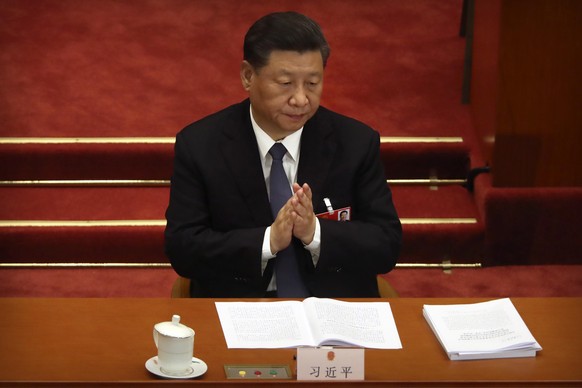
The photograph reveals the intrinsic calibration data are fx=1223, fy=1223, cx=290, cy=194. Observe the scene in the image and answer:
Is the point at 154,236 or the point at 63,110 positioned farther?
the point at 63,110

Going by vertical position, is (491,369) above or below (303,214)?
below

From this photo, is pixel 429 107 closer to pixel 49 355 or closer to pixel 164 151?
pixel 164 151

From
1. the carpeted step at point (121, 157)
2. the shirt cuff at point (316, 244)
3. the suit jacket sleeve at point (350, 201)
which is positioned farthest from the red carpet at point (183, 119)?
the shirt cuff at point (316, 244)

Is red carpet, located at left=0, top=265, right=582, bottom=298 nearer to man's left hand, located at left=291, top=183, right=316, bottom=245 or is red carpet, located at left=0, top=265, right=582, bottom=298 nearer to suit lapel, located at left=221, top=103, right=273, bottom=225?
suit lapel, located at left=221, top=103, right=273, bottom=225

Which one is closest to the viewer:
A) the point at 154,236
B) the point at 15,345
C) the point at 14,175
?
the point at 15,345

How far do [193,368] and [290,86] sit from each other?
813 mm

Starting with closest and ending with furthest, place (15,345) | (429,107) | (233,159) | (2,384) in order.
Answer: (2,384) → (15,345) → (233,159) → (429,107)

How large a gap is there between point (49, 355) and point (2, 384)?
168 mm

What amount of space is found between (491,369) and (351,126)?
920mm

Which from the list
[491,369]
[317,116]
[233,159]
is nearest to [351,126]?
[317,116]

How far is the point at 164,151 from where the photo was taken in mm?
4641

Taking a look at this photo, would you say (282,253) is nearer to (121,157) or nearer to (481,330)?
(481,330)

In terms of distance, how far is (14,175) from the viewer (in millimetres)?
4676

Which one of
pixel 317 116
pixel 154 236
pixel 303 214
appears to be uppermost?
pixel 317 116
